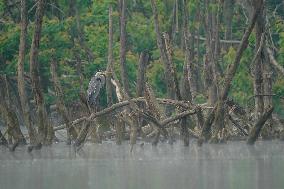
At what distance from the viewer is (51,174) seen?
22.8 m

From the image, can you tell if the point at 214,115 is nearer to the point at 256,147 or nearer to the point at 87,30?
the point at 256,147

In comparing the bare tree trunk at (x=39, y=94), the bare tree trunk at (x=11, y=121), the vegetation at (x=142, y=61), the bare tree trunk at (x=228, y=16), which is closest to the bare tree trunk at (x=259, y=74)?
Result: the vegetation at (x=142, y=61)

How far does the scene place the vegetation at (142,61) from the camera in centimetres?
3022

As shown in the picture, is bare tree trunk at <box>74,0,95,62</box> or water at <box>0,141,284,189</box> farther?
bare tree trunk at <box>74,0,95,62</box>

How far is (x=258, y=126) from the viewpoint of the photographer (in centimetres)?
3047

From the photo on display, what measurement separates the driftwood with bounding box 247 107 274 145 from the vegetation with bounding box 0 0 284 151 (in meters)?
0.44

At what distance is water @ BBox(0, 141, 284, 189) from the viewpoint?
20.1m

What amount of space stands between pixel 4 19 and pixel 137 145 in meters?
11.3

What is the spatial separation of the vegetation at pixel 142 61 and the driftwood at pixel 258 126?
44 cm

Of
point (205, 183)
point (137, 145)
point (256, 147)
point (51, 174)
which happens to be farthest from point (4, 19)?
point (205, 183)

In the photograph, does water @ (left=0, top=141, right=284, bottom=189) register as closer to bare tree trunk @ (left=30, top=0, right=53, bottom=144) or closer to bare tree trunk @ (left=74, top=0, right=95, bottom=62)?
bare tree trunk @ (left=30, top=0, right=53, bottom=144)

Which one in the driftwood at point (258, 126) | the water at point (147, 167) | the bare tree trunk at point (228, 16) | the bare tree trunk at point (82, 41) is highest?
the bare tree trunk at point (228, 16)

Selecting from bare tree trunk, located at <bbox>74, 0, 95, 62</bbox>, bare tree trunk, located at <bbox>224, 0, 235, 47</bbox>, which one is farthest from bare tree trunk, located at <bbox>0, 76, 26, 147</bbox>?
bare tree trunk, located at <bbox>224, 0, 235, 47</bbox>

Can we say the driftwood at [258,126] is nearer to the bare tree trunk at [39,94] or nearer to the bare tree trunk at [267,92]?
the bare tree trunk at [267,92]
